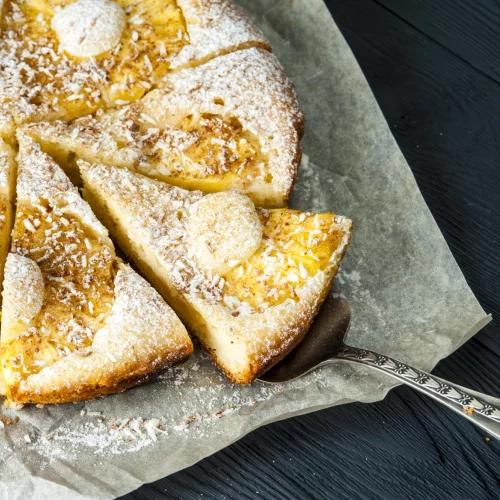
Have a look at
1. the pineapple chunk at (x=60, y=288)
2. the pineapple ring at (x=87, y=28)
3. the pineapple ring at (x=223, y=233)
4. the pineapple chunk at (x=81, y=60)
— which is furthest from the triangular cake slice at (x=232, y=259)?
the pineapple ring at (x=87, y=28)

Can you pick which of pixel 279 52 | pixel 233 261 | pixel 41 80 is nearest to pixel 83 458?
pixel 233 261

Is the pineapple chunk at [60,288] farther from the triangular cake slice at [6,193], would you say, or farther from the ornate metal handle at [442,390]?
the ornate metal handle at [442,390]

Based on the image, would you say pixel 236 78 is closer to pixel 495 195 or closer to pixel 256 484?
pixel 495 195

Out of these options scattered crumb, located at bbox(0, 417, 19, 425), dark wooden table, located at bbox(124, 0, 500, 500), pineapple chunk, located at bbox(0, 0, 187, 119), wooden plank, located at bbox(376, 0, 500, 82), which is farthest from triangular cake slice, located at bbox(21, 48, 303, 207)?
wooden plank, located at bbox(376, 0, 500, 82)

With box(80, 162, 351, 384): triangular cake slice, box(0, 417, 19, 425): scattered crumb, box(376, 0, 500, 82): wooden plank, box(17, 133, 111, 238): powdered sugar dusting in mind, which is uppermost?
box(376, 0, 500, 82): wooden plank

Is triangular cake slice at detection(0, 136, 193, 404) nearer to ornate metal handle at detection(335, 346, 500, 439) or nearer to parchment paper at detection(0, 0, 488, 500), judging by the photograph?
parchment paper at detection(0, 0, 488, 500)

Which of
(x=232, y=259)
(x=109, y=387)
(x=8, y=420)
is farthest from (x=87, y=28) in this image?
(x=8, y=420)

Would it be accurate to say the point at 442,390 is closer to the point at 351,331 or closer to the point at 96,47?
→ the point at 351,331
